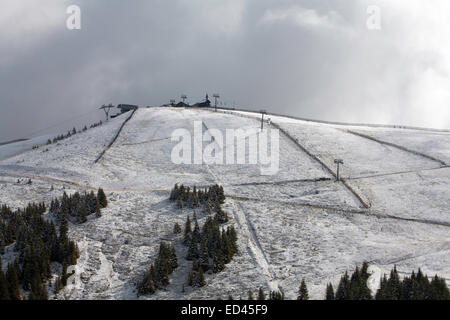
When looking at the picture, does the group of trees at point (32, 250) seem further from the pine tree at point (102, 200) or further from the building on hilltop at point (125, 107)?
the building on hilltop at point (125, 107)

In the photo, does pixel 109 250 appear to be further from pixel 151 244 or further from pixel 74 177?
pixel 74 177

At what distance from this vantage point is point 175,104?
112312 mm

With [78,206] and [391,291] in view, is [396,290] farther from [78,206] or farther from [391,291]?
[78,206]

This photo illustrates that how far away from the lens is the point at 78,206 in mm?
42219

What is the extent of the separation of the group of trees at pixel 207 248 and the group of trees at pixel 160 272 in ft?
4.92

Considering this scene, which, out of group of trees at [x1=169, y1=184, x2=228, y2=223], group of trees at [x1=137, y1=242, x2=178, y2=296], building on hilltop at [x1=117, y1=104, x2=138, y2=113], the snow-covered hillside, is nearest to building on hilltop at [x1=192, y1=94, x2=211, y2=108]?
building on hilltop at [x1=117, y1=104, x2=138, y2=113]

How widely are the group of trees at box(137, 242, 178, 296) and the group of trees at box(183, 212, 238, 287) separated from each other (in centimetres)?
150

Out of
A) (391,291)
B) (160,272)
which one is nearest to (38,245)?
(160,272)

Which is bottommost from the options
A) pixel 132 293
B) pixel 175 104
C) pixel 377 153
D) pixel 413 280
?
pixel 132 293

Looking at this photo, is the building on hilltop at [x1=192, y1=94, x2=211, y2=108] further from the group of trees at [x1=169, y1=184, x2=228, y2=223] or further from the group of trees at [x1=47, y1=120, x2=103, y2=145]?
the group of trees at [x1=169, y1=184, x2=228, y2=223]

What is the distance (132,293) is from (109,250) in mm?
6509

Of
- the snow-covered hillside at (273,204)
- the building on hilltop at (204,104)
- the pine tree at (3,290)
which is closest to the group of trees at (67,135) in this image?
the snow-covered hillside at (273,204)

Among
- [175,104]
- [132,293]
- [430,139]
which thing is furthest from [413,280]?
[175,104]

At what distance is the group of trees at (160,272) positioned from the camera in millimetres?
30953
